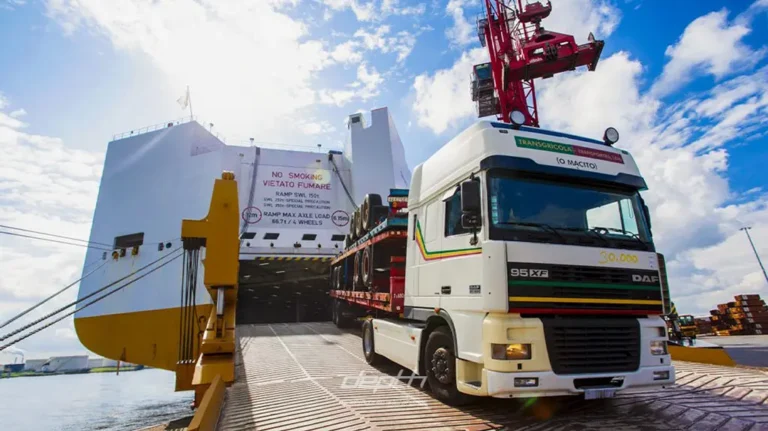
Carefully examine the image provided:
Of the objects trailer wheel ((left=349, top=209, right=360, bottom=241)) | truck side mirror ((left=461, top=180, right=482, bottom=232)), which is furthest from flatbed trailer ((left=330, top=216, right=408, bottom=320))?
truck side mirror ((left=461, top=180, right=482, bottom=232))

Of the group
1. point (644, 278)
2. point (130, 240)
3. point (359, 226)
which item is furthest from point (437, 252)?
point (130, 240)

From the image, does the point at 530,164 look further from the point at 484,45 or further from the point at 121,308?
the point at 484,45

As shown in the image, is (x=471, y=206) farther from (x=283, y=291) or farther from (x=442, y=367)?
(x=283, y=291)

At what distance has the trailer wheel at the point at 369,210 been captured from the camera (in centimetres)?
813

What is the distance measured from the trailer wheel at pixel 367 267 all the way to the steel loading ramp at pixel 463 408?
1613mm

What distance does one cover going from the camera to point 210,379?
4617 mm

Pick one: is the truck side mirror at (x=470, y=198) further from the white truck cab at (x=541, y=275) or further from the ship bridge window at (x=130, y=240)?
the ship bridge window at (x=130, y=240)

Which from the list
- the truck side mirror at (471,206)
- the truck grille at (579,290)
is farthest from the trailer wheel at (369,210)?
the truck grille at (579,290)

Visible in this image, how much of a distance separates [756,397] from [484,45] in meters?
18.2

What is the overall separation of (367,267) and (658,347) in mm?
4569

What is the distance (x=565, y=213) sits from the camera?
381cm

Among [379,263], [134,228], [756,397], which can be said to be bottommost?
[756,397]

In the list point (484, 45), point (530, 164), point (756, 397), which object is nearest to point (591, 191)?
point (530, 164)

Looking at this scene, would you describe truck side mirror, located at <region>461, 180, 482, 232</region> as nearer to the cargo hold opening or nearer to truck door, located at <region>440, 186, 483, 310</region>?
truck door, located at <region>440, 186, 483, 310</region>
